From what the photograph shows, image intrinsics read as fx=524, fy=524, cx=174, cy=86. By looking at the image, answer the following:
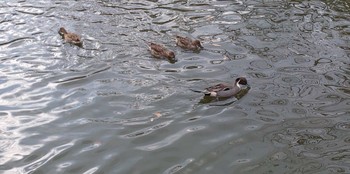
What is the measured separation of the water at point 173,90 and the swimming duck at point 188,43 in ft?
0.55

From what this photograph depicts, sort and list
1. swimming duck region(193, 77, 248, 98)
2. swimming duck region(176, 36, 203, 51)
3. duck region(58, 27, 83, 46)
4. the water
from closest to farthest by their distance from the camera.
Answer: the water → swimming duck region(193, 77, 248, 98) → swimming duck region(176, 36, 203, 51) → duck region(58, 27, 83, 46)

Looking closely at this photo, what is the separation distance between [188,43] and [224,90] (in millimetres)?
2190

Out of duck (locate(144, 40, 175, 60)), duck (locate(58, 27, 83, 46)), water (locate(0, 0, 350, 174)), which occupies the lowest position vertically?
water (locate(0, 0, 350, 174))

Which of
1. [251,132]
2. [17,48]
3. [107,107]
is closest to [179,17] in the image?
[17,48]

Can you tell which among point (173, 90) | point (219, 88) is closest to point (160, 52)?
point (173, 90)

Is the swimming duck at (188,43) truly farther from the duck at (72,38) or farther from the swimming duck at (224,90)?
the duck at (72,38)

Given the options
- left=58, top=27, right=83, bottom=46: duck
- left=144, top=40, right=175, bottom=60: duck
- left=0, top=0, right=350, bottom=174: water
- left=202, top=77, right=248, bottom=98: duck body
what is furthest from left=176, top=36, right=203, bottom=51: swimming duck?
left=58, top=27, right=83, bottom=46: duck

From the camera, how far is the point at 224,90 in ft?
29.1

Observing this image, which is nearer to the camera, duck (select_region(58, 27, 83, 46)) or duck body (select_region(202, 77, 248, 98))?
duck body (select_region(202, 77, 248, 98))

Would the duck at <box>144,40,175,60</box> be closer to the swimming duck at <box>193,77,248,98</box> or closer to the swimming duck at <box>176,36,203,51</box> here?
the swimming duck at <box>176,36,203,51</box>

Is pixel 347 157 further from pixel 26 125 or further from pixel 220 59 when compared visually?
pixel 26 125

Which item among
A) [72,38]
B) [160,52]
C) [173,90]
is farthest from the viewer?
[72,38]

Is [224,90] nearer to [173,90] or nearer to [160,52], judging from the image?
[173,90]

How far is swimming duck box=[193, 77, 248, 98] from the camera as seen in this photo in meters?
8.84
